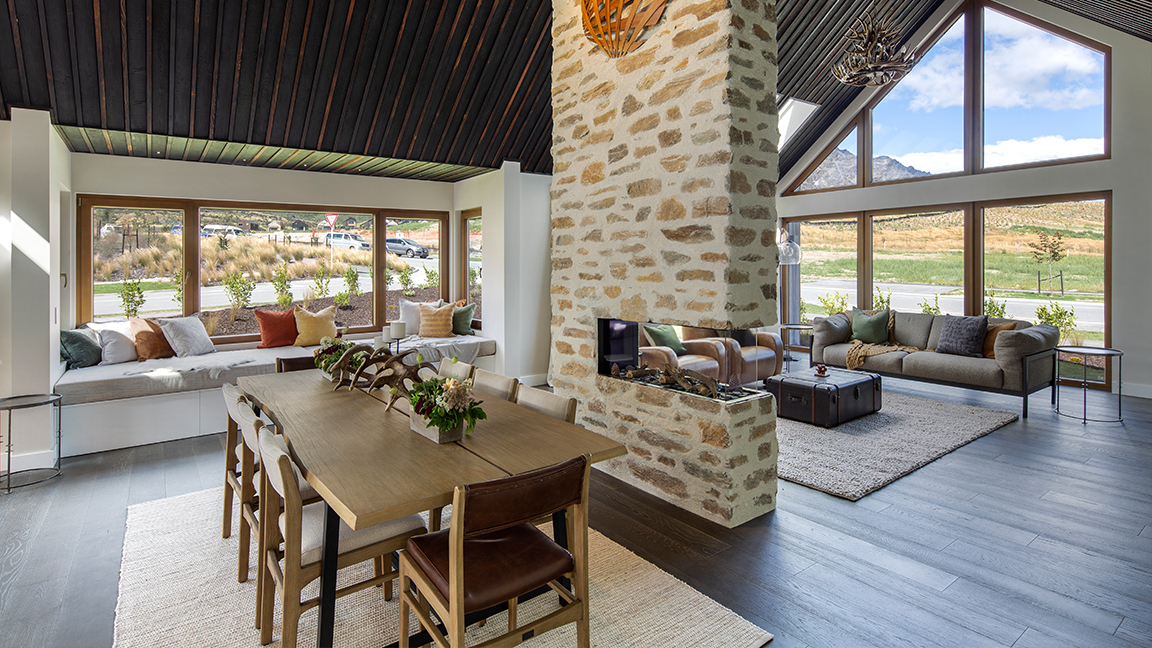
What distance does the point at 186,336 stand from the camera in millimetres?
5496

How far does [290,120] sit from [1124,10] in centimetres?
764

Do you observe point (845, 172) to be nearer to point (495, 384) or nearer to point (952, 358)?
point (952, 358)

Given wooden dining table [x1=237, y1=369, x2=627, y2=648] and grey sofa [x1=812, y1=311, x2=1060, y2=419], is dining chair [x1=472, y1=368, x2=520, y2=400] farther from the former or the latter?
grey sofa [x1=812, y1=311, x2=1060, y2=419]

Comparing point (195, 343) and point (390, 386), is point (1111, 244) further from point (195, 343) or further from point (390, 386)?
point (195, 343)

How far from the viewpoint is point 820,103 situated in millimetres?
8133

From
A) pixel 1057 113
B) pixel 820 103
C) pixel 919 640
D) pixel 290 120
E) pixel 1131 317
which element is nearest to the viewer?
pixel 919 640

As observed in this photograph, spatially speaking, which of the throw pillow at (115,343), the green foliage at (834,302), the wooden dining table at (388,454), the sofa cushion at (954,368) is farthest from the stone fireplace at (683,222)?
the green foliage at (834,302)

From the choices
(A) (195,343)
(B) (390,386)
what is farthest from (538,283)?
(B) (390,386)

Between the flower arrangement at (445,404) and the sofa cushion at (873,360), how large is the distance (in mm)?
5819

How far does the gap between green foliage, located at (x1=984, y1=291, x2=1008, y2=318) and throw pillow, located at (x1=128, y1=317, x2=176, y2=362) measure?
9.22 metres

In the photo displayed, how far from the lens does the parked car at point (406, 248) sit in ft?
23.7

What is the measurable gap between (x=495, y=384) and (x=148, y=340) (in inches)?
161

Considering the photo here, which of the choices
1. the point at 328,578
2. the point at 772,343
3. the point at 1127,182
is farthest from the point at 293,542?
the point at 1127,182

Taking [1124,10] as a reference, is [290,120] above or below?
below
